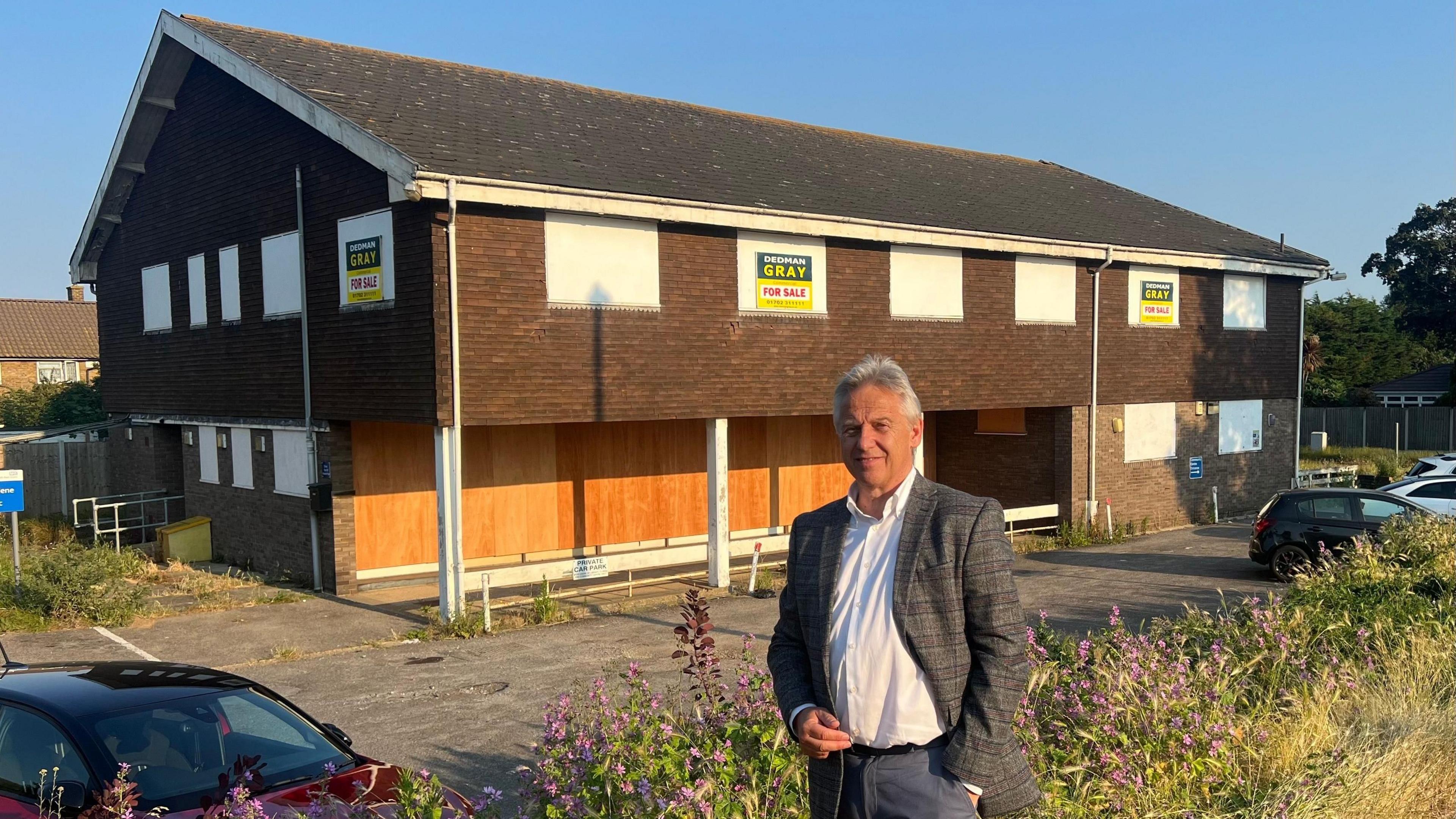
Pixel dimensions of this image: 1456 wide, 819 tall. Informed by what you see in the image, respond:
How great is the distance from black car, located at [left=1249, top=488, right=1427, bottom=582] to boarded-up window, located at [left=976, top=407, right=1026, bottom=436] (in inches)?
234

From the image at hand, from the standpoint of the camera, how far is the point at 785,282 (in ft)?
54.3

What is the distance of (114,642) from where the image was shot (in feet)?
41.9

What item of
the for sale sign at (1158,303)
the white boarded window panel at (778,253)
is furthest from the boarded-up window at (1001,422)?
the white boarded window panel at (778,253)

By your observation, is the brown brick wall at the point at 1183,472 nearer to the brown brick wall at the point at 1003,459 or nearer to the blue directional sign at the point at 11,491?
the brown brick wall at the point at 1003,459

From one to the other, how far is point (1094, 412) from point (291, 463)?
1394 cm

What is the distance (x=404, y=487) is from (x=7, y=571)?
5.34 m

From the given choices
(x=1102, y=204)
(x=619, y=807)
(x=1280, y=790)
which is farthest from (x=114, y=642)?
(x=1102, y=204)

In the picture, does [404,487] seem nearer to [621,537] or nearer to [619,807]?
[621,537]

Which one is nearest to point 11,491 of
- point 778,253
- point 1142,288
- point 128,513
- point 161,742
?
point 128,513

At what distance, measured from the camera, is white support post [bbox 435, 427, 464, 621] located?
13523 mm

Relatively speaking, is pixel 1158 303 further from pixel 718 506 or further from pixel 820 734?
pixel 820 734

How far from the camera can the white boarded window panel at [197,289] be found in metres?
18.6

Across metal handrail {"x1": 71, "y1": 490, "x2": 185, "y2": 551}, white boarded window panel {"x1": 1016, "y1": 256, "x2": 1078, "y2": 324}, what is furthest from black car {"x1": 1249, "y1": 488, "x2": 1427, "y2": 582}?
metal handrail {"x1": 71, "y1": 490, "x2": 185, "y2": 551}

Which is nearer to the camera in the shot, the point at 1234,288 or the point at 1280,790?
the point at 1280,790
